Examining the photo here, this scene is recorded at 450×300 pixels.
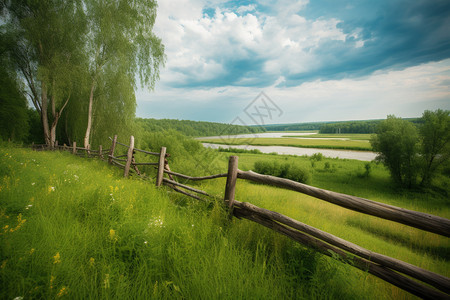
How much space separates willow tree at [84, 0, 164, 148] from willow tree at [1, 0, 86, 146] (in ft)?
2.90

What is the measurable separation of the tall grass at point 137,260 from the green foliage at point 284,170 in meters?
15.4

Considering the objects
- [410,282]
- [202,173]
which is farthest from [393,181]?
[410,282]

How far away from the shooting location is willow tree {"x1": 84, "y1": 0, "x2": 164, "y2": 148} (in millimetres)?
11047

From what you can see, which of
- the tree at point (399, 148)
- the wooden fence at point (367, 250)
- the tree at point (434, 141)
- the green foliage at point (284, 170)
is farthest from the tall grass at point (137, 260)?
the tree at point (399, 148)

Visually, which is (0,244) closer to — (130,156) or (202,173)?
(130,156)

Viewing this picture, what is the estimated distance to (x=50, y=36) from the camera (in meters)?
11.0

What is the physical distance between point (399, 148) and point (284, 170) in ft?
29.8

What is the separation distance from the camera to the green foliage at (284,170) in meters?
16.5

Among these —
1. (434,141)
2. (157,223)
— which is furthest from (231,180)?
(434,141)

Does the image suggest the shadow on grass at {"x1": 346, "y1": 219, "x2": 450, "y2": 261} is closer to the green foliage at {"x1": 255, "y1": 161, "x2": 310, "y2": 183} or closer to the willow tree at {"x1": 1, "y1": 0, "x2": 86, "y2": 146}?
the green foliage at {"x1": 255, "y1": 161, "x2": 310, "y2": 183}

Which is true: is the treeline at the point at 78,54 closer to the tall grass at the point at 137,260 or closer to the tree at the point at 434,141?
the tall grass at the point at 137,260

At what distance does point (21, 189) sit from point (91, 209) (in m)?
1.32

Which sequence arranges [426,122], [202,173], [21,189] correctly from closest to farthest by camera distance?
[21,189], [202,173], [426,122]

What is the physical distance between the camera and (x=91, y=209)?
98.3 inches
